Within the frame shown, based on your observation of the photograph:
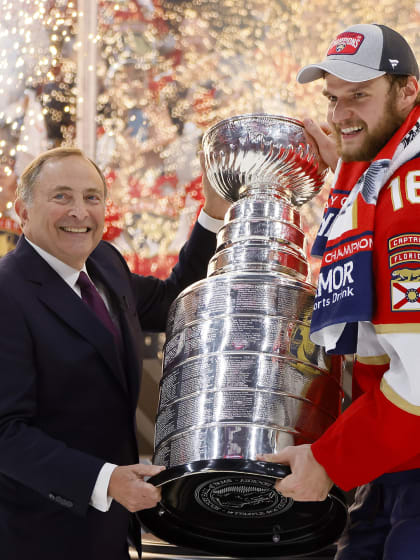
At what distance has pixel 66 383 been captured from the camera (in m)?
1.82

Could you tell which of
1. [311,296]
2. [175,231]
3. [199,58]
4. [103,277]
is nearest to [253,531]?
[311,296]

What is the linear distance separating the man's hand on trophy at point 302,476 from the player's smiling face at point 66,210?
2.66ft

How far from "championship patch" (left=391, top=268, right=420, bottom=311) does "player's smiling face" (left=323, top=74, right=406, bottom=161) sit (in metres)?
0.35

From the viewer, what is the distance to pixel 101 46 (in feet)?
12.6

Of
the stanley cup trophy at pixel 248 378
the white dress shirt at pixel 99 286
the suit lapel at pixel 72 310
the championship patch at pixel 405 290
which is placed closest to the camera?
the championship patch at pixel 405 290

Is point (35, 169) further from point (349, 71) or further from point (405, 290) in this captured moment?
point (405, 290)

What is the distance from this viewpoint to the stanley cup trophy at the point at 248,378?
61.0 inches

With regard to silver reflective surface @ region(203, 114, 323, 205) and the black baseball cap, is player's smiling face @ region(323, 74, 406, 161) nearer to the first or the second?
the black baseball cap

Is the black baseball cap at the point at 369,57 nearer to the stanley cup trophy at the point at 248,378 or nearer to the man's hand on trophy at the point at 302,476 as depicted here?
the stanley cup trophy at the point at 248,378

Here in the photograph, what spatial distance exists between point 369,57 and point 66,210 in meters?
0.88

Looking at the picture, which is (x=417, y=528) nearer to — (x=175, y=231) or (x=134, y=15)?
(x=175, y=231)

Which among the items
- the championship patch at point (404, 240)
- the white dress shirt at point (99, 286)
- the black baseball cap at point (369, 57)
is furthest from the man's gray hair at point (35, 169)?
the championship patch at point (404, 240)

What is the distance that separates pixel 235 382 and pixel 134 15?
276 centimetres

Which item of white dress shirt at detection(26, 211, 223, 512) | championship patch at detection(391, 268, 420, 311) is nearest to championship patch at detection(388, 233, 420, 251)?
championship patch at detection(391, 268, 420, 311)
